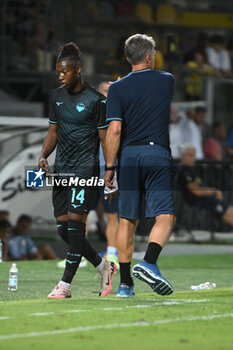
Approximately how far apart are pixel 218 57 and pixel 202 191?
33.4 ft

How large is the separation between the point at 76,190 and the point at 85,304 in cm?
121

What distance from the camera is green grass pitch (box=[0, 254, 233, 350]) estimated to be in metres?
5.90

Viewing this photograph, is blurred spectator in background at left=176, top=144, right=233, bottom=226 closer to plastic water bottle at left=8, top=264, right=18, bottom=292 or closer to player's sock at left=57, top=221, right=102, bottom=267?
plastic water bottle at left=8, top=264, right=18, bottom=292

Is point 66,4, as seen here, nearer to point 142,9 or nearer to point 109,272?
point 142,9

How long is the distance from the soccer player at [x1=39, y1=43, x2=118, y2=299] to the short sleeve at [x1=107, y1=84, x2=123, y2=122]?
306 mm

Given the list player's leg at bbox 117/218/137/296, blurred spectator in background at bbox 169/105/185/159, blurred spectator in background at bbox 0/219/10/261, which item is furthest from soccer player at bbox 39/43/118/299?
blurred spectator in background at bbox 169/105/185/159

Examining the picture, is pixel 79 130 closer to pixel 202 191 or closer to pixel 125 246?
pixel 125 246

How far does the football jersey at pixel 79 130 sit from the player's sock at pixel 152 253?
91cm

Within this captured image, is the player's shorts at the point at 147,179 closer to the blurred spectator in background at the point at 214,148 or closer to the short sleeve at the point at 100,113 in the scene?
the short sleeve at the point at 100,113

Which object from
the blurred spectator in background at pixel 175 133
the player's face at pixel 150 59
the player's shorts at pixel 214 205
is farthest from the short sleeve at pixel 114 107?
the blurred spectator in background at pixel 175 133

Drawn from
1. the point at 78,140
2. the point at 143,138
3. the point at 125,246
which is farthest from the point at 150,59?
the point at 125,246

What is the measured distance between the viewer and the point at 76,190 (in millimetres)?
8766

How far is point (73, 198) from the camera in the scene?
8.79 metres

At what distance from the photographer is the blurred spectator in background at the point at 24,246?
14695 mm
